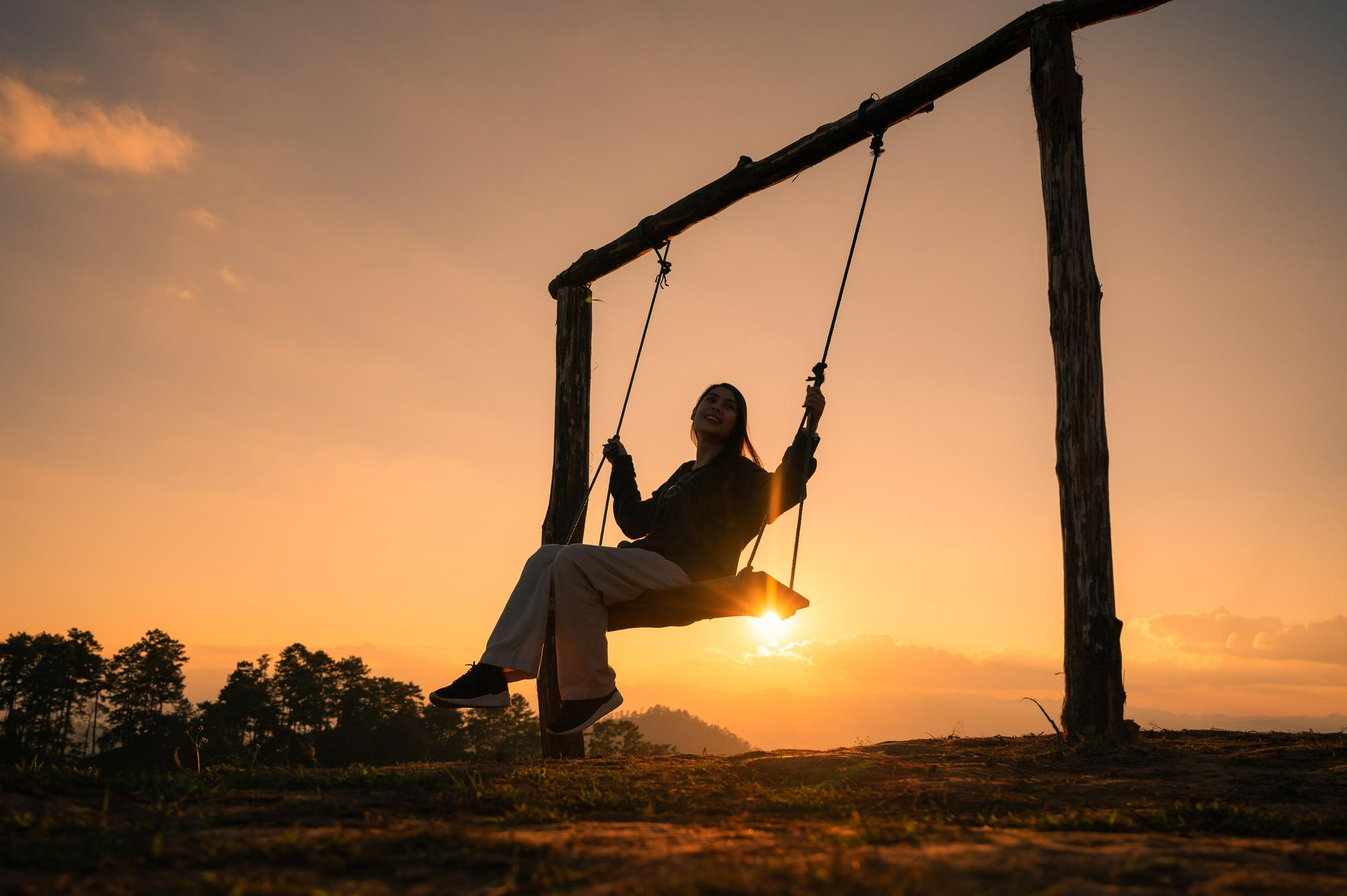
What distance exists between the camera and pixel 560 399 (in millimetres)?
6898

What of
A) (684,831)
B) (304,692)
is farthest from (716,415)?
(304,692)

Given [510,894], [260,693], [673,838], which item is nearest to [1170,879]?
[673,838]

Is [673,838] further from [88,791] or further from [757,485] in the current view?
[757,485]

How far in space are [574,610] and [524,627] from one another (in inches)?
10.8

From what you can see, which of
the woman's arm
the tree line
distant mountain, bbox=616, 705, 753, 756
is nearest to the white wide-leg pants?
the woman's arm

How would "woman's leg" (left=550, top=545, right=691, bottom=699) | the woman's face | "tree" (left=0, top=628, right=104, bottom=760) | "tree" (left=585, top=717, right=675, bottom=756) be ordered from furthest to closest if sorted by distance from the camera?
"tree" (left=585, top=717, right=675, bottom=756) < "tree" (left=0, top=628, right=104, bottom=760) < the woman's face < "woman's leg" (left=550, top=545, right=691, bottom=699)

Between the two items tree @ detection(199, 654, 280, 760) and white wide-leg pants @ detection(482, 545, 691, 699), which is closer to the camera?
white wide-leg pants @ detection(482, 545, 691, 699)

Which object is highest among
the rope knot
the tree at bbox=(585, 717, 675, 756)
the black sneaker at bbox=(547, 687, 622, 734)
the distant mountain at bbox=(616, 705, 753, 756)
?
the rope knot

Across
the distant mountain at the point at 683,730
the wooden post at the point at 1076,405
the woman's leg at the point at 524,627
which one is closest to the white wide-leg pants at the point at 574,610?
the woman's leg at the point at 524,627

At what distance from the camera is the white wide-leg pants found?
179 inches

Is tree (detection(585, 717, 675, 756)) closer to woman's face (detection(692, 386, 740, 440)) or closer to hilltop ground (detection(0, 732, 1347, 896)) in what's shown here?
woman's face (detection(692, 386, 740, 440))

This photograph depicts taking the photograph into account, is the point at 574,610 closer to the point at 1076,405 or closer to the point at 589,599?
the point at 589,599

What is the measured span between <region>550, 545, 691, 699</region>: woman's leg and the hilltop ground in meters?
0.67

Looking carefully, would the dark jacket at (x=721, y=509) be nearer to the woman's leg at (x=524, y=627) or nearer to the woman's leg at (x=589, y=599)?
the woman's leg at (x=589, y=599)
